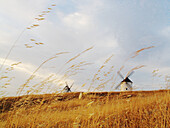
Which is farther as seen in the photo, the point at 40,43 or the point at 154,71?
the point at 154,71

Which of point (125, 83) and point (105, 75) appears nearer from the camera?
point (105, 75)

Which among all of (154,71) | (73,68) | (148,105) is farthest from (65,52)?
(148,105)

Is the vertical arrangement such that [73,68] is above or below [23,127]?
above

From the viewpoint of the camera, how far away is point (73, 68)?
2.28m

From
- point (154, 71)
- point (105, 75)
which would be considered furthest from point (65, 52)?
point (154, 71)

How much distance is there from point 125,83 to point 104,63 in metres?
25.3

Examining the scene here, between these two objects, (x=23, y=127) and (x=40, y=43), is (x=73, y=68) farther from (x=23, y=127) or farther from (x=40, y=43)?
(x=23, y=127)

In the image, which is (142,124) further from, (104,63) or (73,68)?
(73,68)

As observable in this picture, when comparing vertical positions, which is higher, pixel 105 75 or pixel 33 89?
pixel 105 75

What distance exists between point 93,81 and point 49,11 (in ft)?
3.98

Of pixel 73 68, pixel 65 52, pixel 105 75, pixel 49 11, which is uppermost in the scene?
pixel 49 11

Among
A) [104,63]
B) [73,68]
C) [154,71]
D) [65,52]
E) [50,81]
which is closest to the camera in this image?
[65,52]

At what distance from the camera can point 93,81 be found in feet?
7.27

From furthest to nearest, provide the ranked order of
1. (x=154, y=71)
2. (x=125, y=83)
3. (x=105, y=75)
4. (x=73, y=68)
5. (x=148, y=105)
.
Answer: (x=125, y=83)
(x=148, y=105)
(x=154, y=71)
(x=105, y=75)
(x=73, y=68)
